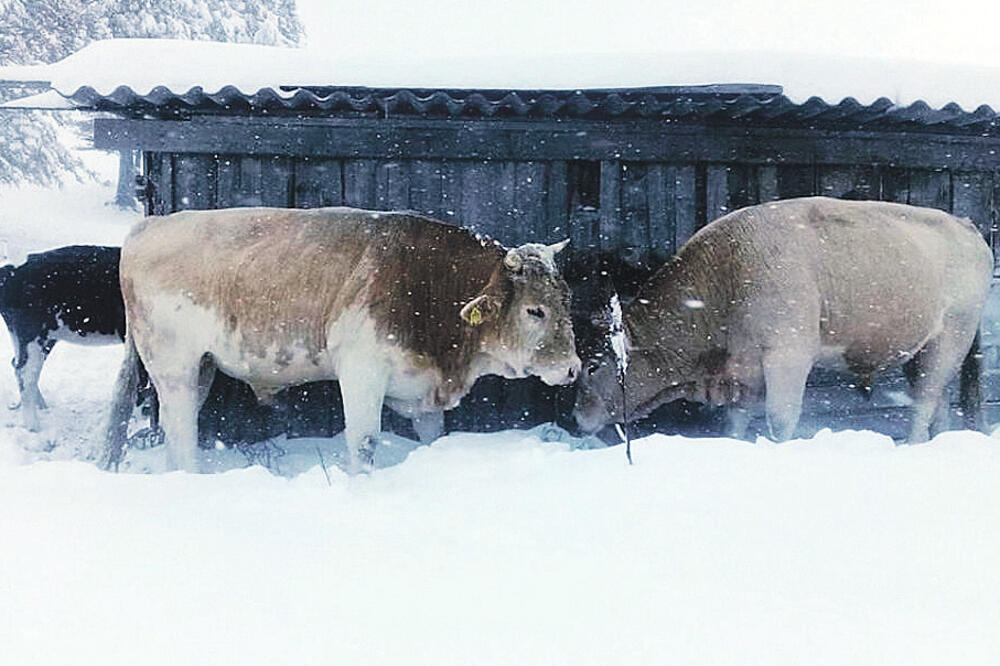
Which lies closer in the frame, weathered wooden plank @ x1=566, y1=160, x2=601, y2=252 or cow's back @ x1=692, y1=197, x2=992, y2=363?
cow's back @ x1=692, y1=197, x2=992, y2=363

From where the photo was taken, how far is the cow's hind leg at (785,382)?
19.2 feet

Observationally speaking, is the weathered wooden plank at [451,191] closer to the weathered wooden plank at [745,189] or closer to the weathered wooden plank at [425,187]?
the weathered wooden plank at [425,187]

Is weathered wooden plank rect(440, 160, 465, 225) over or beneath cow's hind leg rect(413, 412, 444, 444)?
over

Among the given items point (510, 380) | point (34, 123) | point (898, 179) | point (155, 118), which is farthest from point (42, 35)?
point (898, 179)

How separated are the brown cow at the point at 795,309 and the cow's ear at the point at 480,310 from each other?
1.27 metres

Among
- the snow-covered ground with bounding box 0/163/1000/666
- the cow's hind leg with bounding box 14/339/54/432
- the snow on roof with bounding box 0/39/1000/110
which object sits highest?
the snow on roof with bounding box 0/39/1000/110

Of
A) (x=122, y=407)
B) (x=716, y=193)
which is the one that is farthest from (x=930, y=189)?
(x=122, y=407)

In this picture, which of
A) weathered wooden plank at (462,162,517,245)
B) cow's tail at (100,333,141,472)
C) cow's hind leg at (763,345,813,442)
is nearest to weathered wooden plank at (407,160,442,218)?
weathered wooden plank at (462,162,517,245)

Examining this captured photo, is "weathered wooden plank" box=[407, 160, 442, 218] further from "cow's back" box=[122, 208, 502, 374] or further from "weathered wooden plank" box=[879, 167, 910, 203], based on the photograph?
"weathered wooden plank" box=[879, 167, 910, 203]

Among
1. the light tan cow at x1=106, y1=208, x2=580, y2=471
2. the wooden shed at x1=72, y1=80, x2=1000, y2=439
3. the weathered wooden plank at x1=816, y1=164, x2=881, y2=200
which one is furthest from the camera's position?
the weathered wooden plank at x1=816, y1=164, x2=881, y2=200

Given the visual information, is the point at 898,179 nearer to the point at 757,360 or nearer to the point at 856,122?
the point at 856,122

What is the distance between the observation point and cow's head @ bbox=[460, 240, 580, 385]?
17.5 feet

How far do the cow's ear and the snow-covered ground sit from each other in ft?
2.91

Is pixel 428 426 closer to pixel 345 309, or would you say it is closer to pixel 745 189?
pixel 345 309
